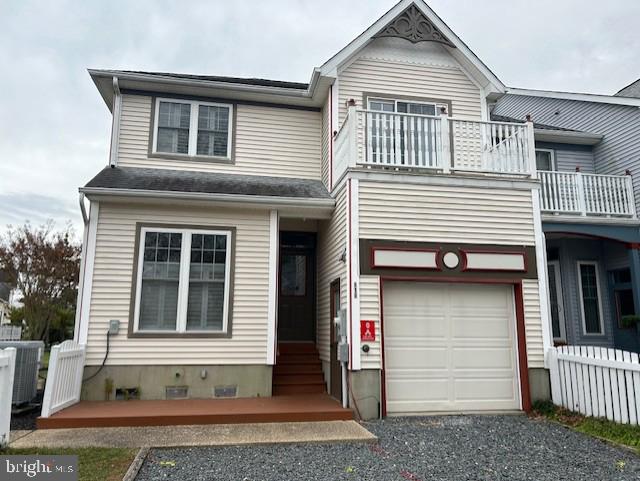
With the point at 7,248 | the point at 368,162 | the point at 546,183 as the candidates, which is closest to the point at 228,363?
the point at 368,162

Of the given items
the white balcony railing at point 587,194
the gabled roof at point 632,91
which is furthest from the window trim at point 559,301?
the gabled roof at point 632,91

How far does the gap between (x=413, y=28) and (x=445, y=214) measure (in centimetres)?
425

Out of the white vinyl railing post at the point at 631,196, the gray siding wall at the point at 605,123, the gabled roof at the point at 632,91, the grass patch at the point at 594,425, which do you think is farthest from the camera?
the gabled roof at the point at 632,91

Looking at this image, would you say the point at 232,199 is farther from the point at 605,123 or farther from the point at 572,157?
the point at 605,123

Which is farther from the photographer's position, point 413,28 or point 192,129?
point 413,28

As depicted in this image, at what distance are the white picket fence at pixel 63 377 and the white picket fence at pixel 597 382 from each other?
7.28 m

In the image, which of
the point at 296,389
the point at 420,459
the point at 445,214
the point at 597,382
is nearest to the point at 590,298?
the point at 597,382

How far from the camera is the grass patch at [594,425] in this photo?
509 cm

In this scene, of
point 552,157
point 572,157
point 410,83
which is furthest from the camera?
point 572,157

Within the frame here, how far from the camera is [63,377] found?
6164 mm

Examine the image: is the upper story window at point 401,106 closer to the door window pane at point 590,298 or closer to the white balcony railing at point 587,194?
the white balcony railing at point 587,194

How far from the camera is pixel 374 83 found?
8773 mm

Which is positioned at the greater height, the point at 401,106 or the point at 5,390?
the point at 401,106

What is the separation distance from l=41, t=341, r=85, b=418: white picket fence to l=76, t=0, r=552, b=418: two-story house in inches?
12.4
